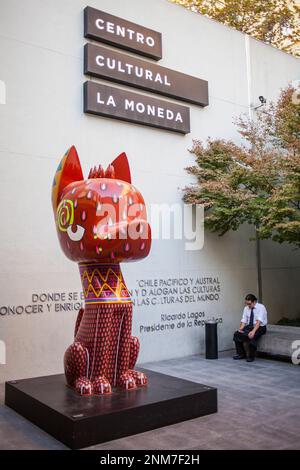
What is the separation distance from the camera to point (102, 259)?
186 inches

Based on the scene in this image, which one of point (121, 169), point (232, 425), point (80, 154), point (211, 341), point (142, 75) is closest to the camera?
point (232, 425)

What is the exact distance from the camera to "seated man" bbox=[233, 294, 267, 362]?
26.4ft

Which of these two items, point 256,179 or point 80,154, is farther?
point 256,179

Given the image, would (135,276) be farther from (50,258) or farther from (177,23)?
(177,23)

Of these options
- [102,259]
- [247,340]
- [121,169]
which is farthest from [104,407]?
[247,340]

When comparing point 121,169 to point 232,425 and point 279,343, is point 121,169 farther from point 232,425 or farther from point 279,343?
point 279,343

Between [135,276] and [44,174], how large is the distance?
2.49 m

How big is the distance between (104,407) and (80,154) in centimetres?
476

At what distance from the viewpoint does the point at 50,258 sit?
728 cm

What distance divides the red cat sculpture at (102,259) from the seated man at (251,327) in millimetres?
3579

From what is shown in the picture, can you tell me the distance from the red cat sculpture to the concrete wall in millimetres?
2244

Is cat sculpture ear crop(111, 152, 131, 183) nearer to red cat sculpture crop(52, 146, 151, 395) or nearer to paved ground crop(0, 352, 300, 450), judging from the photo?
red cat sculpture crop(52, 146, 151, 395)

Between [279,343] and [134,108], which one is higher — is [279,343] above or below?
below

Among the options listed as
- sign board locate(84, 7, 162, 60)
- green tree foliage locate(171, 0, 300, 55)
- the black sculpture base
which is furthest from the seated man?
green tree foliage locate(171, 0, 300, 55)
